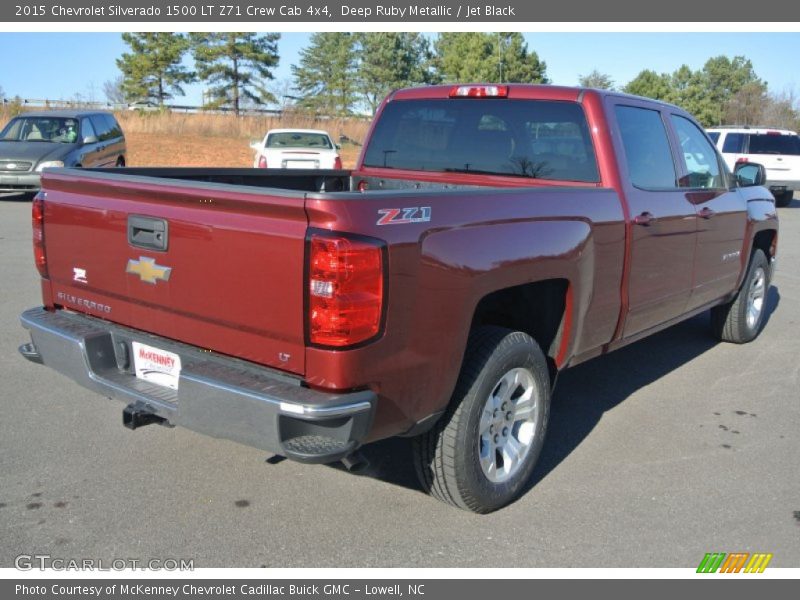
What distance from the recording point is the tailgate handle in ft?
10.4

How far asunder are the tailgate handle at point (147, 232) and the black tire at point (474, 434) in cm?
140

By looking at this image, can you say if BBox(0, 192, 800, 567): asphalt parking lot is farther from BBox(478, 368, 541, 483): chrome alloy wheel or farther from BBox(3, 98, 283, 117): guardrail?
BBox(3, 98, 283, 117): guardrail

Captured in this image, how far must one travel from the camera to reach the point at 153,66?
5403 centimetres

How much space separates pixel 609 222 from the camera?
407cm

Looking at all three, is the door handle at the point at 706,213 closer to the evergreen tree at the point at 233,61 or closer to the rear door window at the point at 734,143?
the rear door window at the point at 734,143

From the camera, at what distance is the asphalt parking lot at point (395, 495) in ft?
10.7

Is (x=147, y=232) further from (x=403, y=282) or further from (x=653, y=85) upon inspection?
(x=653, y=85)

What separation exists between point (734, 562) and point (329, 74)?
61.4 m

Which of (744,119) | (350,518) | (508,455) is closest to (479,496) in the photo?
(508,455)

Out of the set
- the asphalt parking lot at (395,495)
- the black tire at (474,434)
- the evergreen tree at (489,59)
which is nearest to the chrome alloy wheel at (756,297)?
the asphalt parking lot at (395,495)

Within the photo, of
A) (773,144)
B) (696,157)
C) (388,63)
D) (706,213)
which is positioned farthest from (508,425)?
(388,63)
